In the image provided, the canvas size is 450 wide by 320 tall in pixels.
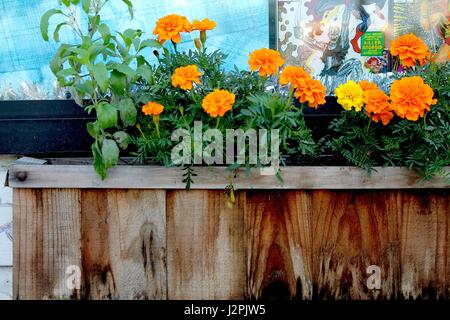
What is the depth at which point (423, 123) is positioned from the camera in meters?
1.54

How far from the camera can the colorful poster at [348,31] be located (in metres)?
2.10

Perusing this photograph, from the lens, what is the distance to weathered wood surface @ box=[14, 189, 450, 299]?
158 centimetres

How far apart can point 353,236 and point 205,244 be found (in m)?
0.42

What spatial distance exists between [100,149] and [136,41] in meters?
0.34

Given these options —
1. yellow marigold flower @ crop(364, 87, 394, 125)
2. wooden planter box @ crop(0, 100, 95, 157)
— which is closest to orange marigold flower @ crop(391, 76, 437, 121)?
yellow marigold flower @ crop(364, 87, 394, 125)

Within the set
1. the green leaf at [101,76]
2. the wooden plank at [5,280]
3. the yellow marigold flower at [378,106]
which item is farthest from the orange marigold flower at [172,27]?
the wooden plank at [5,280]

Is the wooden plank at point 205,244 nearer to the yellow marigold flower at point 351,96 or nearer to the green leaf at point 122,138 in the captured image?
the green leaf at point 122,138

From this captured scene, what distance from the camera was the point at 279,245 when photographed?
158 cm

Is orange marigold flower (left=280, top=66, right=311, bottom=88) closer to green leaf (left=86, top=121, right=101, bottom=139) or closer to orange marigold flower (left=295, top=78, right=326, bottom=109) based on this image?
orange marigold flower (left=295, top=78, right=326, bottom=109)

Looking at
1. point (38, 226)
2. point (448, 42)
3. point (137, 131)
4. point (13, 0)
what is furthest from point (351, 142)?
point (13, 0)

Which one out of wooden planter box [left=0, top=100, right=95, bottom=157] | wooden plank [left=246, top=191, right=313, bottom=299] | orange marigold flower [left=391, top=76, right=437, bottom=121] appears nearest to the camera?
orange marigold flower [left=391, top=76, right=437, bottom=121]

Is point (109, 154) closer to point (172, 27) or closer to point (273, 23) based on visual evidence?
point (172, 27)

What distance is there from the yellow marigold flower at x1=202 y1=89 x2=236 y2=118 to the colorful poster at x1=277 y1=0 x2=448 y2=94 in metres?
0.69
